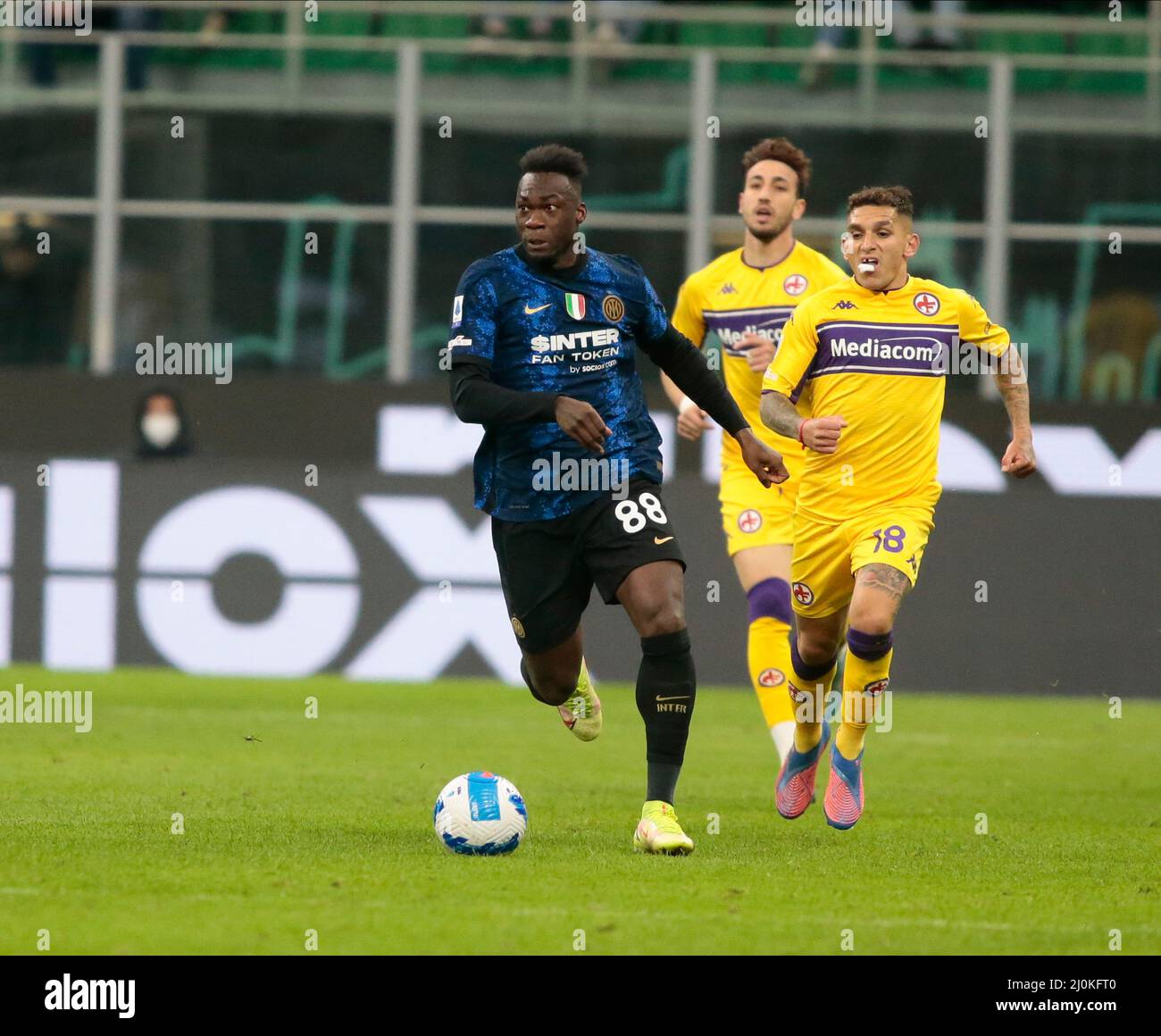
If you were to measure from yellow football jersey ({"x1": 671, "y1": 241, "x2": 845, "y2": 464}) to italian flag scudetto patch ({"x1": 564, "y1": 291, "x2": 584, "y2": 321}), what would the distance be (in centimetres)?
219

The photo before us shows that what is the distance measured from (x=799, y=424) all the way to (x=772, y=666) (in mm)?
1770

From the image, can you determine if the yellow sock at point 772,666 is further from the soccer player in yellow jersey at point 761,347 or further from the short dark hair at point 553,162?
the short dark hair at point 553,162

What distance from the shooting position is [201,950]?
546cm

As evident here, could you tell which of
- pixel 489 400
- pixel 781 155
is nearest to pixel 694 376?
pixel 489 400

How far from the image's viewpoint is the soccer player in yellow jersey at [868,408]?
813 cm

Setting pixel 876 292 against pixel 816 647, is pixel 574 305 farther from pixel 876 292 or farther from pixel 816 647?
pixel 816 647

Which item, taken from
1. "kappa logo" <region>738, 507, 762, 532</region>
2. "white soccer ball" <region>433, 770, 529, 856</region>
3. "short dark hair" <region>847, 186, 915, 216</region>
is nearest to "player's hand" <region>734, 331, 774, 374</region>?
"kappa logo" <region>738, 507, 762, 532</region>

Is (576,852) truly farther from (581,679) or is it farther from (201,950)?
(201,950)

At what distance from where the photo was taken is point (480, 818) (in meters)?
7.23

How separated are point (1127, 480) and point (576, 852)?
8.88 meters

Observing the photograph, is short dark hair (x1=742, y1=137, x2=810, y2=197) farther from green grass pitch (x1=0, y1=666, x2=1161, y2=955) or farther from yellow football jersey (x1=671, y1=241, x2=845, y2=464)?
green grass pitch (x1=0, y1=666, x2=1161, y2=955)

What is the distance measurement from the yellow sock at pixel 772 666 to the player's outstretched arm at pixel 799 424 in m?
1.51

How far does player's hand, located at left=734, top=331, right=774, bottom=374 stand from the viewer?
9.57 meters

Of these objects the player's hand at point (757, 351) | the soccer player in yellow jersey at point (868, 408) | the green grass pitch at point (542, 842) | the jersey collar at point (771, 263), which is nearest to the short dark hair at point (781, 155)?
the jersey collar at point (771, 263)
